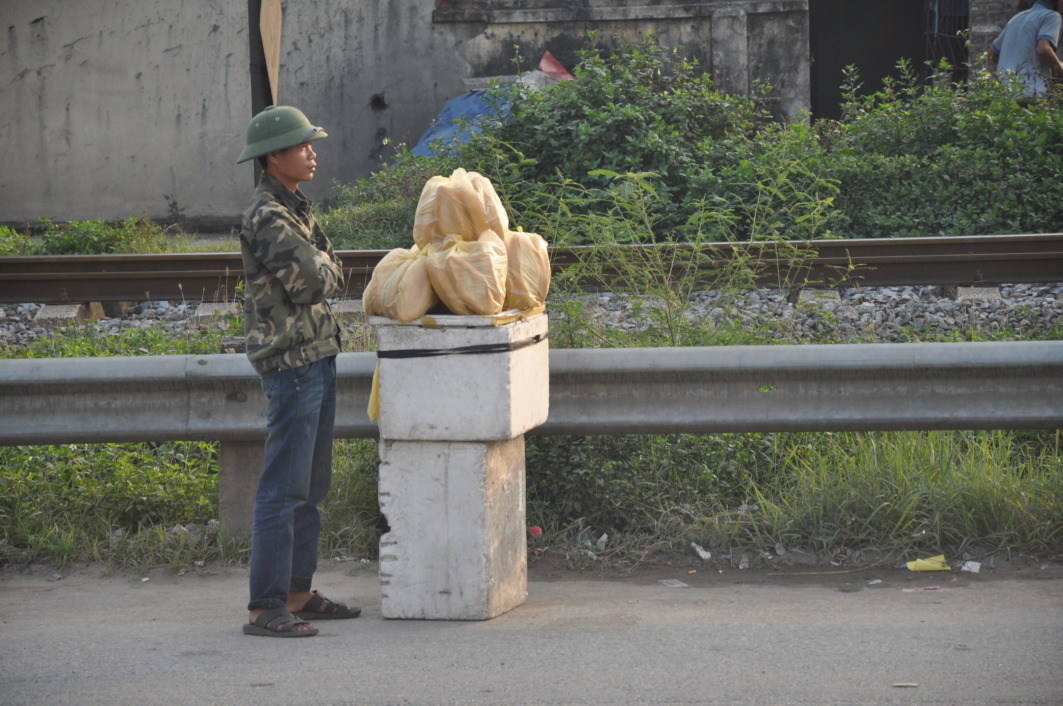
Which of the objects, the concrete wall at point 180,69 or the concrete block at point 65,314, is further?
the concrete wall at point 180,69

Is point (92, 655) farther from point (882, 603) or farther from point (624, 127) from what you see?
point (624, 127)

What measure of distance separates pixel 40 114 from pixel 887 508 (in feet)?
50.7

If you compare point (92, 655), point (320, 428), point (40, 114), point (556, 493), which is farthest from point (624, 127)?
point (40, 114)

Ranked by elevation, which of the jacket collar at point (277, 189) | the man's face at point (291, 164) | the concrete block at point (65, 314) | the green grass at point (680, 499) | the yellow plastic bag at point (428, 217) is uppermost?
the man's face at point (291, 164)

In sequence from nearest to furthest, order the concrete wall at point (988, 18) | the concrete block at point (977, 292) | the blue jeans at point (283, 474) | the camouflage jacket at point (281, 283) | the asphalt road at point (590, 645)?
the asphalt road at point (590, 645)
the camouflage jacket at point (281, 283)
the blue jeans at point (283, 474)
the concrete block at point (977, 292)
the concrete wall at point (988, 18)

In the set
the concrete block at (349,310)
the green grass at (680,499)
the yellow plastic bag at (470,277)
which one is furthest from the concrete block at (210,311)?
the yellow plastic bag at (470,277)

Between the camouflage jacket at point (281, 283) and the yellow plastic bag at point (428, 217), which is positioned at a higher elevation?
the yellow plastic bag at point (428, 217)

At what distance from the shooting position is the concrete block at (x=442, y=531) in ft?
15.1

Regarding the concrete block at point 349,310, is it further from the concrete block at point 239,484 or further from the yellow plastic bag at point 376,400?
the yellow plastic bag at point 376,400

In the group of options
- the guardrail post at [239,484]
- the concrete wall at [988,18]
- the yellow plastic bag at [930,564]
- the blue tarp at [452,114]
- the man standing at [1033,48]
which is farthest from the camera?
the concrete wall at [988,18]

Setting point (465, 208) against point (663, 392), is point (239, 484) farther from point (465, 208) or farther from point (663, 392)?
point (663, 392)

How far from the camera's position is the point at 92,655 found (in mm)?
4348

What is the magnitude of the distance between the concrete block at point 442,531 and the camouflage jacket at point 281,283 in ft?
1.75

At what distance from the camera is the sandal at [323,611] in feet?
15.5
